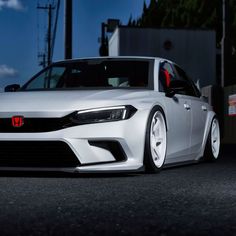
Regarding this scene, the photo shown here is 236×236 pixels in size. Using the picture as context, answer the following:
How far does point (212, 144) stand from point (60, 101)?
117 inches

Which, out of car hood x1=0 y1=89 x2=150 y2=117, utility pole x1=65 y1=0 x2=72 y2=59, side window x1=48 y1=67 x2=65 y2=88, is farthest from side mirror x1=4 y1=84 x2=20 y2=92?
utility pole x1=65 y1=0 x2=72 y2=59

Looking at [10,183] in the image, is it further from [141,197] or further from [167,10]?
[167,10]

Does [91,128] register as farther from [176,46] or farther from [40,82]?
[176,46]

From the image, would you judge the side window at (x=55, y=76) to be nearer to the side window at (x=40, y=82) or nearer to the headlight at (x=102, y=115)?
the side window at (x=40, y=82)

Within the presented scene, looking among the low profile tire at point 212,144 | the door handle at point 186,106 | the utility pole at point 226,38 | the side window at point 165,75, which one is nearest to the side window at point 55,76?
the side window at point 165,75

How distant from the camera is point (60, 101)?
6.34m

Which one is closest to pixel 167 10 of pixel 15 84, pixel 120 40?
pixel 120 40

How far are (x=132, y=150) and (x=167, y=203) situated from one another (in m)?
1.73

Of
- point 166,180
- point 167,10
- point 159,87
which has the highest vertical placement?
point 167,10

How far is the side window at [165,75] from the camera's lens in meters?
7.50

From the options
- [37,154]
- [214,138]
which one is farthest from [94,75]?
[214,138]

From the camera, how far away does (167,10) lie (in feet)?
230

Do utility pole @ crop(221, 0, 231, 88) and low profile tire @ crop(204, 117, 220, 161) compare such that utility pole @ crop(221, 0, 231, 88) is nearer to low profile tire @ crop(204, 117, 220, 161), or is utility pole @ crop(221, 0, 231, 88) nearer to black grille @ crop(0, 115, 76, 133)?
low profile tire @ crop(204, 117, 220, 161)

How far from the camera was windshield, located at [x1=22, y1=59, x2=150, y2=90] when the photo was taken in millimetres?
7441
